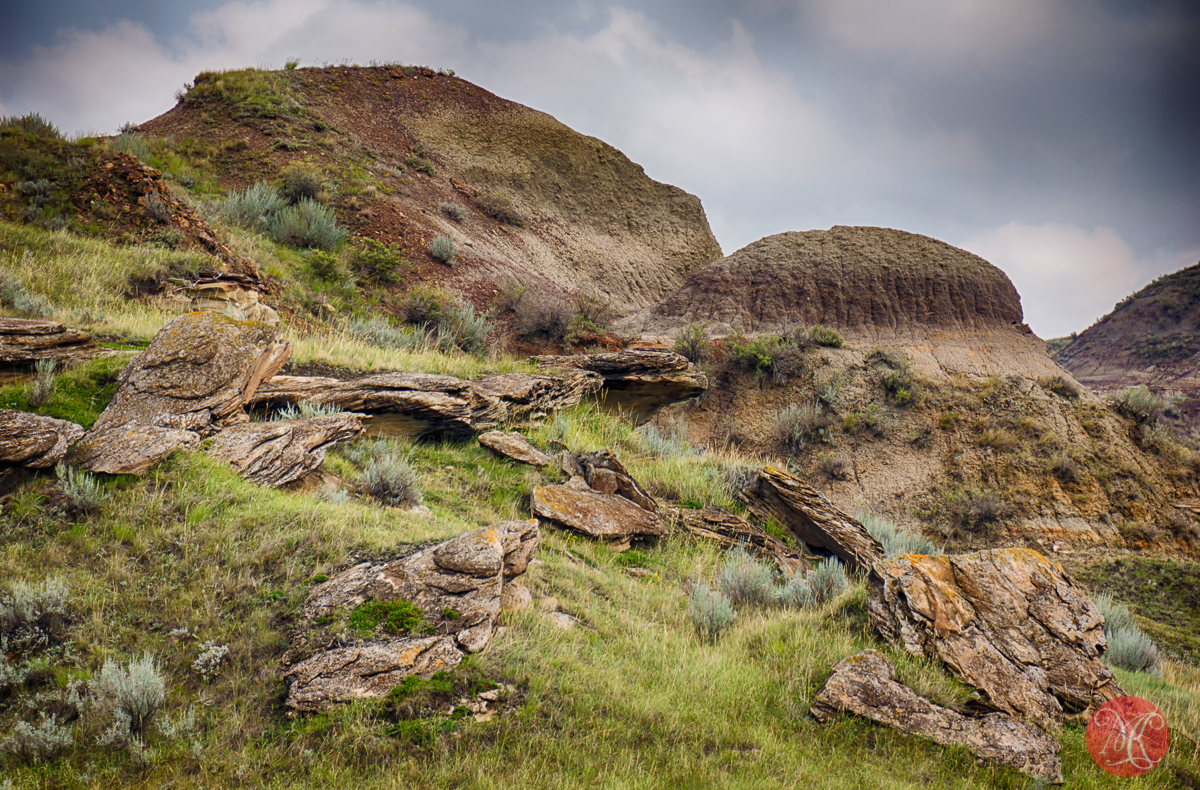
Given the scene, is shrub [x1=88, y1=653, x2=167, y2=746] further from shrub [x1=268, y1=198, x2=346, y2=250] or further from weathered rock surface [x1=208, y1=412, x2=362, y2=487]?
shrub [x1=268, y1=198, x2=346, y2=250]

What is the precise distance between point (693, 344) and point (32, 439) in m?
15.3

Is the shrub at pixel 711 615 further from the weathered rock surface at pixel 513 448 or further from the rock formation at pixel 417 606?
the weathered rock surface at pixel 513 448

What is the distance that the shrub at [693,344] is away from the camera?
17.3 meters

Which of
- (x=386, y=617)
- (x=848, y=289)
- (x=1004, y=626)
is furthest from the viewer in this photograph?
(x=848, y=289)

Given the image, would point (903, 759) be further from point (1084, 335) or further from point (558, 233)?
point (1084, 335)

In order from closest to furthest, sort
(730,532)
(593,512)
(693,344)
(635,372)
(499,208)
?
(593,512)
(730,532)
(635,372)
(693,344)
(499,208)

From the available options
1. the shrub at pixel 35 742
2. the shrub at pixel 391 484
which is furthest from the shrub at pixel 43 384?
the shrub at pixel 35 742

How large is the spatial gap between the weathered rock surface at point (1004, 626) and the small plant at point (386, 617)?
399 centimetres

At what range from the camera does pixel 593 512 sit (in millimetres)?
7359

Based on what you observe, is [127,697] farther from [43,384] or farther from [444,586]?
[43,384]

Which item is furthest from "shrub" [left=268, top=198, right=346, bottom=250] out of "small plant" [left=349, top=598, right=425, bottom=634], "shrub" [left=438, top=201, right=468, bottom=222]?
"small plant" [left=349, top=598, right=425, bottom=634]

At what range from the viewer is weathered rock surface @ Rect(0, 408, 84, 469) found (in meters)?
4.17

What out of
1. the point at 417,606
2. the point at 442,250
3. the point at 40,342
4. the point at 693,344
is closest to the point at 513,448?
the point at 417,606

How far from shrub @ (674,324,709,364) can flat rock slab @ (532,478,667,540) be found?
9801 millimetres
